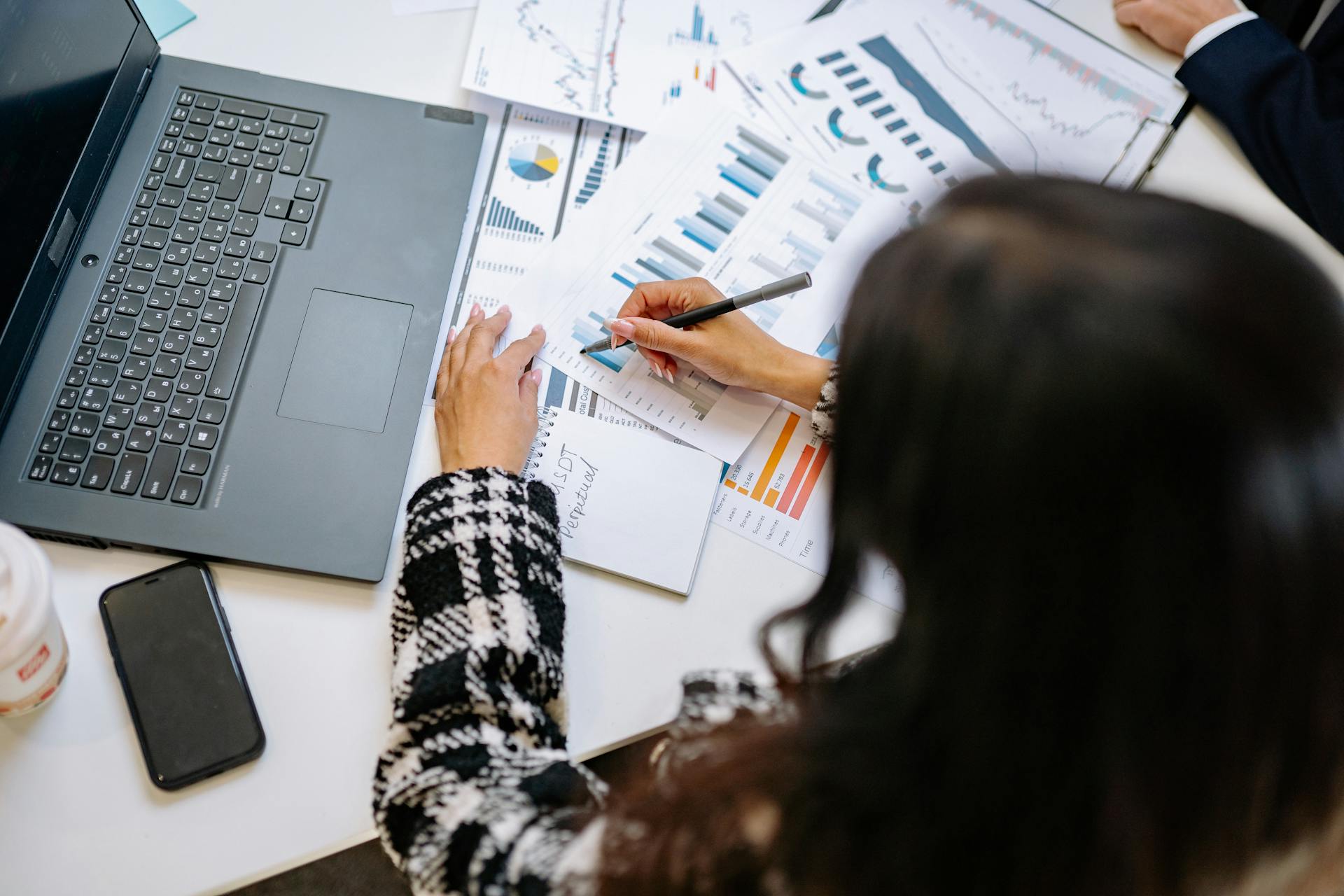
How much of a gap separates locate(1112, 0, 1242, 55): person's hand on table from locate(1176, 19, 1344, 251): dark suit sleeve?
3 cm

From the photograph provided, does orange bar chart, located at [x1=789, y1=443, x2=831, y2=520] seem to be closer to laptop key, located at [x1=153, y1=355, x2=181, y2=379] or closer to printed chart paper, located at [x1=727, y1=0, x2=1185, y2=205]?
printed chart paper, located at [x1=727, y1=0, x2=1185, y2=205]

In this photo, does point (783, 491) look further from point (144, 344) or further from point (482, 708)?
point (144, 344)

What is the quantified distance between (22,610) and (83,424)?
0.18 m

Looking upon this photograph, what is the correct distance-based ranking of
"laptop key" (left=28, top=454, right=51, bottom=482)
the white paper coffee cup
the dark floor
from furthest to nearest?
the dark floor → "laptop key" (left=28, top=454, right=51, bottom=482) → the white paper coffee cup

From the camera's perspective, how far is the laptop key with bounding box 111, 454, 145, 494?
63 centimetres

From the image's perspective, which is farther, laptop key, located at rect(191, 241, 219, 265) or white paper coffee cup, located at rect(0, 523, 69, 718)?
laptop key, located at rect(191, 241, 219, 265)

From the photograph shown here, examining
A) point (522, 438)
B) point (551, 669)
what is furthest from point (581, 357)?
point (551, 669)

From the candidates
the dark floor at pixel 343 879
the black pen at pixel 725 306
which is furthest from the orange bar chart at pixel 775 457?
the dark floor at pixel 343 879

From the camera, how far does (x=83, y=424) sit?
644 mm

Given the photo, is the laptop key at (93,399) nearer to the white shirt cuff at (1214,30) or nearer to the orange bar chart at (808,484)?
the orange bar chart at (808,484)

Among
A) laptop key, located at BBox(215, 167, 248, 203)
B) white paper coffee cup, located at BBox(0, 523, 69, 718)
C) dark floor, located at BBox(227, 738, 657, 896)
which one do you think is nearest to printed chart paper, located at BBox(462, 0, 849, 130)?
laptop key, located at BBox(215, 167, 248, 203)

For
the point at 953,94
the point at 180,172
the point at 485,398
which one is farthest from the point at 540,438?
the point at 953,94

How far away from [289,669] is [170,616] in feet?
0.29

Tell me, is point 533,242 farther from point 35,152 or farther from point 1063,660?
point 1063,660
